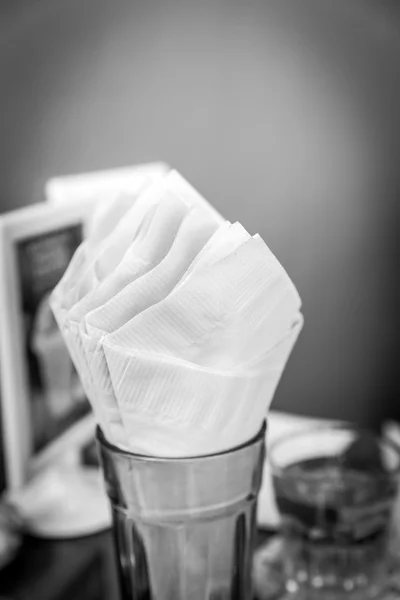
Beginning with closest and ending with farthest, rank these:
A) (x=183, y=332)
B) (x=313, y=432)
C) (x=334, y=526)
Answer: (x=183, y=332) < (x=334, y=526) < (x=313, y=432)

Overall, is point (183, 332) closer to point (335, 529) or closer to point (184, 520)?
point (184, 520)

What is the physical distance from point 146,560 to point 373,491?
361mm

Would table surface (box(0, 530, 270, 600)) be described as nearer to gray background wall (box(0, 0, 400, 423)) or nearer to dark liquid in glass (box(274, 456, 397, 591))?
dark liquid in glass (box(274, 456, 397, 591))

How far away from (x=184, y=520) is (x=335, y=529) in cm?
35

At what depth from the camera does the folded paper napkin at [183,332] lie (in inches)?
15.0

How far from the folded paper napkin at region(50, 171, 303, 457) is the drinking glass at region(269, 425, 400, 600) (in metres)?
0.32

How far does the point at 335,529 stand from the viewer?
2.34 feet

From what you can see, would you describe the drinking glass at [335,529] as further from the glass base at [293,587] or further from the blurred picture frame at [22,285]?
the blurred picture frame at [22,285]

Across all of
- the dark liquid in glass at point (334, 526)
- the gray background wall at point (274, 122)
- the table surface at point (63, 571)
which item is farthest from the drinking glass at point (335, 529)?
the gray background wall at point (274, 122)

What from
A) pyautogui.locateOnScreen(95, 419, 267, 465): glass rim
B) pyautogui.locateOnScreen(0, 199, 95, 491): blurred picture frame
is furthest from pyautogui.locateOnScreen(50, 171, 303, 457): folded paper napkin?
pyautogui.locateOnScreen(0, 199, 95, 491): blurred picture frame

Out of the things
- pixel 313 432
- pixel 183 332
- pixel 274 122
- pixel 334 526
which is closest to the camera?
pixel 183 332

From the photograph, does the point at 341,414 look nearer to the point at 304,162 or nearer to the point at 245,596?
the point at 304,162

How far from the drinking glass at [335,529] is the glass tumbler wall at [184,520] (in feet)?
0.88

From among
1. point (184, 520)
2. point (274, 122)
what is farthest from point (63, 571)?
point (274, 122)
